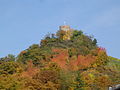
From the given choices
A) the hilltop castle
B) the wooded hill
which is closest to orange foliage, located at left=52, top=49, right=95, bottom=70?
the wooded hill

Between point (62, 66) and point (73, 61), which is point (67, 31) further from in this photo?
point (62, 66)

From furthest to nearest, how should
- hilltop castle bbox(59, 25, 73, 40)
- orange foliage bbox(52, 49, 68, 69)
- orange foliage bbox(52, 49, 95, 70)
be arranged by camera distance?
1. hilltop castle bbox(59, 25, 73, 40)
2. orange foliage bbox(52, 49, 68, 69)
3. orange foliage bbox(52, 49, 95, 70)

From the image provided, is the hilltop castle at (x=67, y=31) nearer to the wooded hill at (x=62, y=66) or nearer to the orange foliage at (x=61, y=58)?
the wooded hill at (x=62, y=66)

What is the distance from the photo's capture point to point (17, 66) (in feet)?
128

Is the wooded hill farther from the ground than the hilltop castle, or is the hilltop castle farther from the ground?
the hilltop castle

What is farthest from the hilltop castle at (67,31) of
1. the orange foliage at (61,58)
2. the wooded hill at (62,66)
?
the orange foliage at (61,58)

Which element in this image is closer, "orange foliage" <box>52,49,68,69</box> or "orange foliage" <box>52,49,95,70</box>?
"orange foliage" <box>52,49,95,70</box>

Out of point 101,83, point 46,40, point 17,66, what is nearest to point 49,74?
point 101,83

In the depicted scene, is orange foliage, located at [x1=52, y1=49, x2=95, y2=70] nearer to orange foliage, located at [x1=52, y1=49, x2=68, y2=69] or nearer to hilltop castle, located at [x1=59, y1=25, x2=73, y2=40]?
orange foliage, located at [x1=52, y1=49, x2=68, y2=69]

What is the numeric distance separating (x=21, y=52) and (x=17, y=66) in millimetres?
10755

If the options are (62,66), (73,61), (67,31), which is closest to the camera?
(62,66)

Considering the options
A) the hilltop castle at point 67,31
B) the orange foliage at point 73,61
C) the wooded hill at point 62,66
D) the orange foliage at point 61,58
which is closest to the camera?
the wooded hill at point 62,66

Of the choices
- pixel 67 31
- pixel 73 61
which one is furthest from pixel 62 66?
pixel 67 31

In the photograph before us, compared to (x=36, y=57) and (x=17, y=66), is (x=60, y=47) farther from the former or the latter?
(x=17, y=66)
